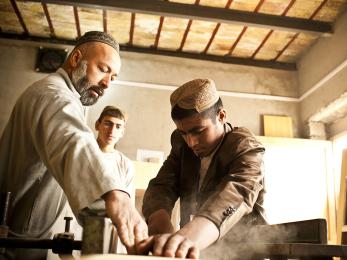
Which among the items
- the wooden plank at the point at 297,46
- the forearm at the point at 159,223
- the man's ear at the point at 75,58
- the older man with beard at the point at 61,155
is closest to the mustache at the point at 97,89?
the older man with beard at the point at 61,155

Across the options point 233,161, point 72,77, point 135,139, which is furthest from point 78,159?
point 135,139

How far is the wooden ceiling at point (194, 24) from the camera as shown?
199 inches

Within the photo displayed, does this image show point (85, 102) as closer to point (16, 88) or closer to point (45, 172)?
point (45, 172)

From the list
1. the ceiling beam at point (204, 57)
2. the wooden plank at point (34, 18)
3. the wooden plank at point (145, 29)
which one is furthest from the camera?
the ceiling beam at point (204, 57)

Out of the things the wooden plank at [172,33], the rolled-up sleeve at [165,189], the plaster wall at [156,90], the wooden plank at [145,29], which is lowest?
the rolled-up sleeve at [165,189]

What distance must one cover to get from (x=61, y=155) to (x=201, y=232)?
27.9 inches

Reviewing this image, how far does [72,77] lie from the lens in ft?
6.84

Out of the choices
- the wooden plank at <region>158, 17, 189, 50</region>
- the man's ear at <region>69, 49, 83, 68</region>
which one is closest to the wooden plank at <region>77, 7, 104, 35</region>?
the wooden plank at <region>158, 17, 189, 50</region>

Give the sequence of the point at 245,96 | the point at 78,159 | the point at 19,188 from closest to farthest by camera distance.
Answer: the point at 78,159 → the point at 19,188 → the point at 245,96

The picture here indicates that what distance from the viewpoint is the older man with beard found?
1.37 m

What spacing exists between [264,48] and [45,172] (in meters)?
5.11

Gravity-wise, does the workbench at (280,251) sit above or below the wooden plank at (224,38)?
below

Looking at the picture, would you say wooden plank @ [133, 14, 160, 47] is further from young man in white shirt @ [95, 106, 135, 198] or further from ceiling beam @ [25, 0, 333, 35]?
young man in white shirt @ [95, 106, 135, 198]

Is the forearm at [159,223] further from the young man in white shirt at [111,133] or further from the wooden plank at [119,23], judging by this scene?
the wooden plank at [119,23]
